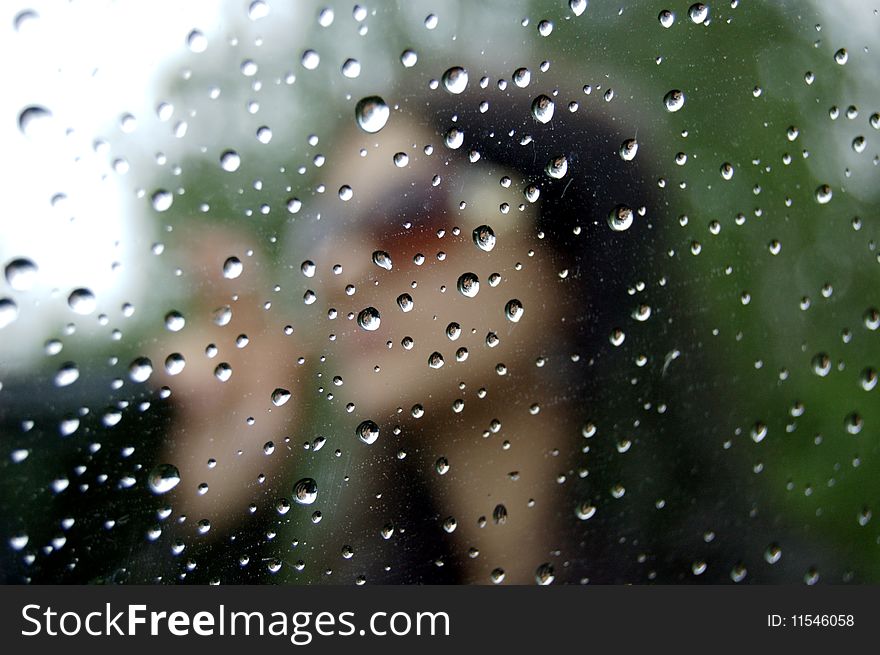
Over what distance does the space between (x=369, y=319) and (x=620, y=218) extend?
0.23 meters

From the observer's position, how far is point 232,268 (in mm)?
423

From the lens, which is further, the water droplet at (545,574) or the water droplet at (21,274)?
the water droplet at (545,574)

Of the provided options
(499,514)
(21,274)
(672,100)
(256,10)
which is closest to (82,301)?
(21,274)

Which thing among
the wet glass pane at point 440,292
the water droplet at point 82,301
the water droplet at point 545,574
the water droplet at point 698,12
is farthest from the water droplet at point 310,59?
the water droplet at point 545,574

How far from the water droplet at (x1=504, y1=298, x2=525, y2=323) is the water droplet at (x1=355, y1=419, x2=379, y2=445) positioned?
0.46ft

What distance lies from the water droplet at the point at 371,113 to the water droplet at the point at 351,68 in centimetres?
2

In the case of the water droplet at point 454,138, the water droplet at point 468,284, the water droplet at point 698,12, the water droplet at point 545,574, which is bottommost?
the water droplet at point 545,574

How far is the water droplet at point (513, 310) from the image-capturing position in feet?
1.59

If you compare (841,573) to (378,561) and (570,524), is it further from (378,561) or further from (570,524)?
(378,561)

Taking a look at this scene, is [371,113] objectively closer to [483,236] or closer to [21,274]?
[483,236]

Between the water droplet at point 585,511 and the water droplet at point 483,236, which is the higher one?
the water droplet at point 483,236

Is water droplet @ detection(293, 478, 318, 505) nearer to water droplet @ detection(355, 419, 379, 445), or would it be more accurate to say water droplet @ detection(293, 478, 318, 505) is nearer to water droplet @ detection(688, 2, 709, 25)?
water droplet @ detection(355, 419, 379, 445)

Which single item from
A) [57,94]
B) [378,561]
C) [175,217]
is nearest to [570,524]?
[378,561]

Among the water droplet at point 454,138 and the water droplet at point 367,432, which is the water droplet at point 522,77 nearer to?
the water droplet at point 454,138
